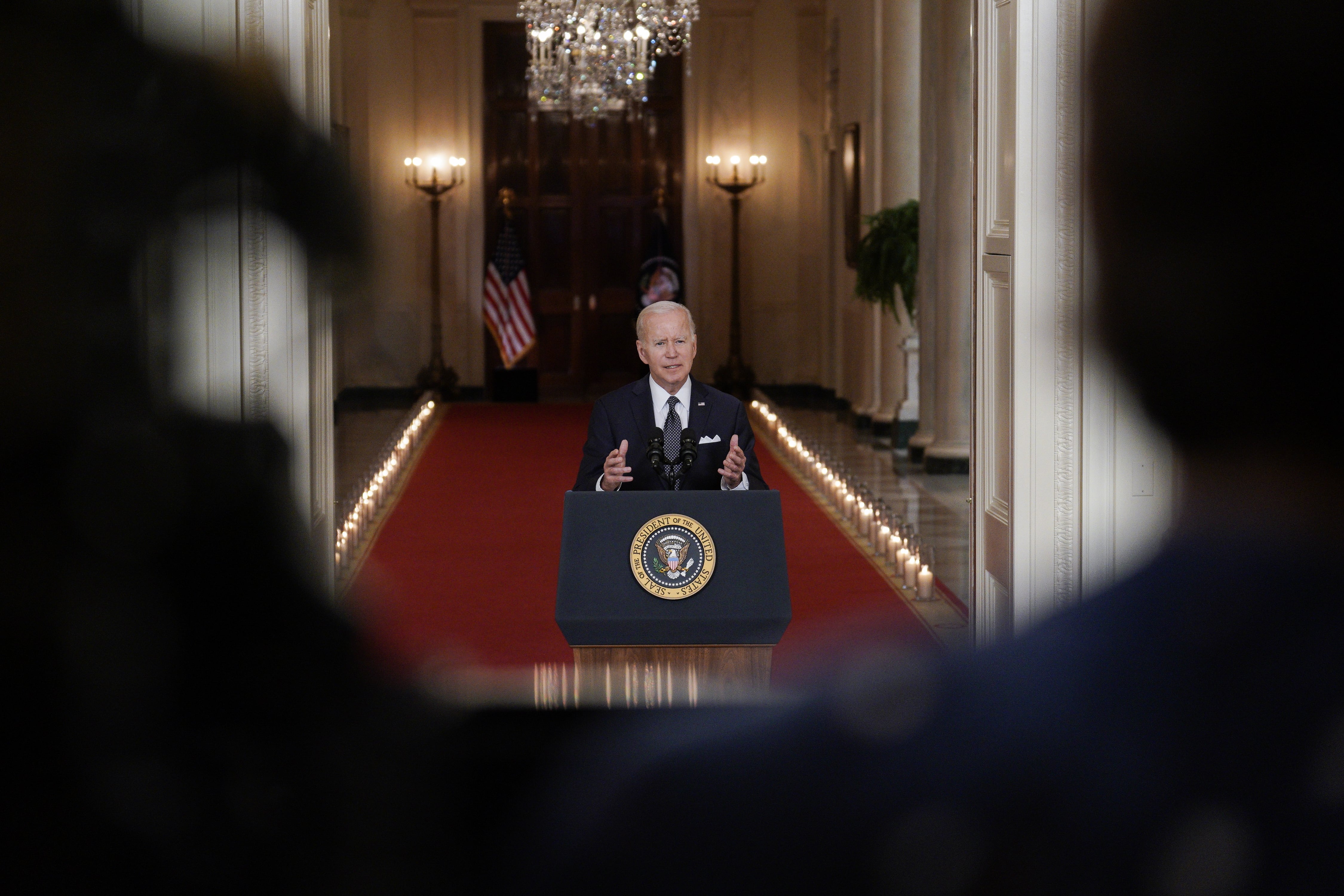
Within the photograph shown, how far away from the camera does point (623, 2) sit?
37.9 feet

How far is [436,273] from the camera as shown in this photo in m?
19.1

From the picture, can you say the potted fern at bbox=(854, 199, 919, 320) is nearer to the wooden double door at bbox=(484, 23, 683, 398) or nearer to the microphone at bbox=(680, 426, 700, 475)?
the wooden double door at bbox=(484, 23, 683, 398)

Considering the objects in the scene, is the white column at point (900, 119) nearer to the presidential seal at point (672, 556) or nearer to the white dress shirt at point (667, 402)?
the white dress shirt at point (667, 402)

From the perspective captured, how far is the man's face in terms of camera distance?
145 inches

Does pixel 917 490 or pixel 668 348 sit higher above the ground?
pixel 668 348

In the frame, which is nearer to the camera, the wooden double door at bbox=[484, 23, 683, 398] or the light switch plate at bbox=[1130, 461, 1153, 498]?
the light switch plate at bbox=[1130, 461, 1153, 498]

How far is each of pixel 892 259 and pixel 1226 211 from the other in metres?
13.0

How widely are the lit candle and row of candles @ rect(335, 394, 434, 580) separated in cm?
288

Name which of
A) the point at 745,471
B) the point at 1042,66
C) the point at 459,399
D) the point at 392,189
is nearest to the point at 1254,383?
the point at 392,189

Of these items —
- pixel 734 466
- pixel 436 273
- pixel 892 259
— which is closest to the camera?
pixel 734 466

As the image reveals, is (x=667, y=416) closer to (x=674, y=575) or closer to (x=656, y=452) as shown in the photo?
(x=656, y=452)

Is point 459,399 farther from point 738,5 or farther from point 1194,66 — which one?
point 1194,66

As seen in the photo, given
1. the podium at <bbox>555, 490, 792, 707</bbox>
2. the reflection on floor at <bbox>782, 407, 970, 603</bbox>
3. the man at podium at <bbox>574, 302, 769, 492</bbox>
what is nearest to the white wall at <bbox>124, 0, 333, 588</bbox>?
the podium at <bbox>555, 490, 792, 707</bbox>

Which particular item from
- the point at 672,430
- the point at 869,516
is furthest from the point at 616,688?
the point at 869,516
